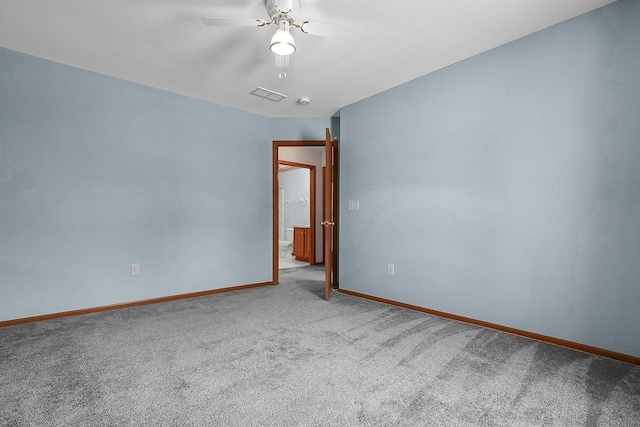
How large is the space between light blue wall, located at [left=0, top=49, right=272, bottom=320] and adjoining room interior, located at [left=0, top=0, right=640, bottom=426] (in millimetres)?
20

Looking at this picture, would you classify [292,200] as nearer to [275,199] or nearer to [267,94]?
[275,199]

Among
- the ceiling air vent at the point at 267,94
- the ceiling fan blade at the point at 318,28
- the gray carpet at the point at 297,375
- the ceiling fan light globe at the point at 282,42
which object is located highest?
the ceiling air vent at the point at 267,94

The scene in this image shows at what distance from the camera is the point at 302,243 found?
Result: 6.49 metres

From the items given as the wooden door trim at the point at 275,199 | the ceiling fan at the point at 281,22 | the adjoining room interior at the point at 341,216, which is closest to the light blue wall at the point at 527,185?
the adjoining room interior at the point at 341,216

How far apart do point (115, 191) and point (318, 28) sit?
262 cm

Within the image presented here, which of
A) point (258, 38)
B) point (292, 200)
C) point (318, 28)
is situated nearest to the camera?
point (318, 28)

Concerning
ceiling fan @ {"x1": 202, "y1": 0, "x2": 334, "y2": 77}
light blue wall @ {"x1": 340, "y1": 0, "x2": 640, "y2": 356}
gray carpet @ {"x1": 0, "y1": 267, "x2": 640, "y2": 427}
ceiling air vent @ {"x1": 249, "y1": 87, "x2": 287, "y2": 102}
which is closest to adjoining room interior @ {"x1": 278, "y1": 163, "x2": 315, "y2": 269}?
ceiling air vent @ {"x1": 249, "y1": 87, "x2": 287, "y2": 102}

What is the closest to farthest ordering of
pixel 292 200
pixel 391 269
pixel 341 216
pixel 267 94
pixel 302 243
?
pixel 391 269
pixel 267 94
pixel 341 216
pixel 302 243
pixel 292 200

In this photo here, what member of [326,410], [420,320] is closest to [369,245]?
[420,320]

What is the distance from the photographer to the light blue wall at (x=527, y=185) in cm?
203

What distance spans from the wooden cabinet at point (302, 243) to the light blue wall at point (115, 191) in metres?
2.09

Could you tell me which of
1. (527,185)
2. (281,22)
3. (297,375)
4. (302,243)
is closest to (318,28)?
(281,22)

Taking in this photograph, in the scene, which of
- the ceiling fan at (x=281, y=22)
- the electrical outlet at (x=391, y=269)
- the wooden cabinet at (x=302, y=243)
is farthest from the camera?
the wooden cabinet at (x=302, y=243)

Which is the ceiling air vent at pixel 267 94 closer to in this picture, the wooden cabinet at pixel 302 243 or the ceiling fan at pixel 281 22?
the ceiling fan at pixel 281 22
